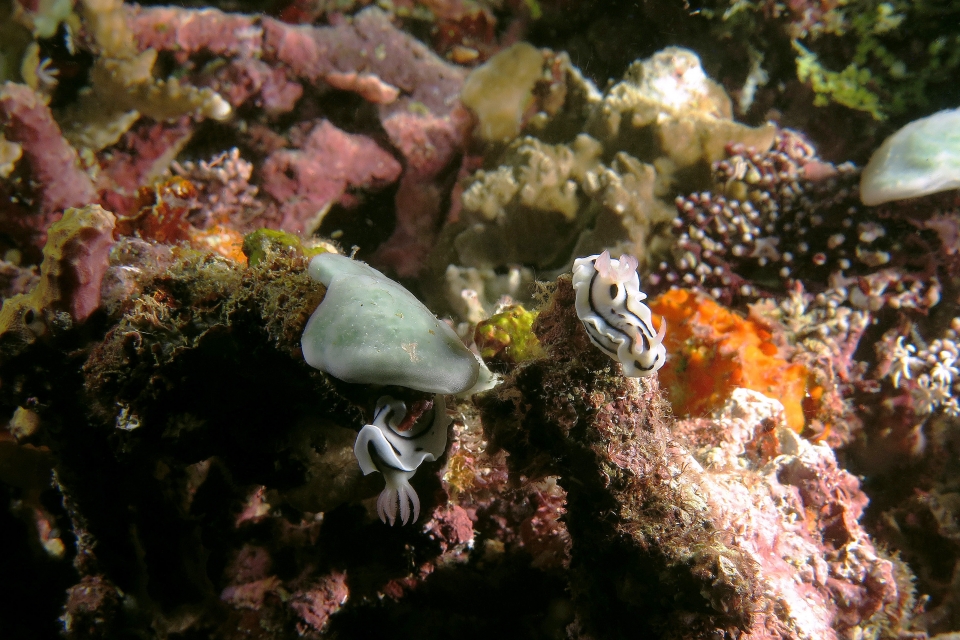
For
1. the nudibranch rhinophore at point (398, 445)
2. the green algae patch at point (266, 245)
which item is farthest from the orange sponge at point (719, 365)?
the green algae patch at point (266, 245)

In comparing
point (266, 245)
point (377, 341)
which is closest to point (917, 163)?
point (377, 341)

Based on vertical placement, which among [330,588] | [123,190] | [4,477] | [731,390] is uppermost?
[731,390]

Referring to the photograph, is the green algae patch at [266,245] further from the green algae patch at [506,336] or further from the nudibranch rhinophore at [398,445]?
the green algae patch at [506,336]

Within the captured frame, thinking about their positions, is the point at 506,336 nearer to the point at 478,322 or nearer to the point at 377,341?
the point at 478,322

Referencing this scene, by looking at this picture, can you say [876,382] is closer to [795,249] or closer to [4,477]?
[795,249]

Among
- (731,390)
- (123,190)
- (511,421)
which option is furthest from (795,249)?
(123,190)

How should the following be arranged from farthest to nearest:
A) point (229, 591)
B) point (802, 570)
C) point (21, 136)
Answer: point (21, 136), point (229, 591), point (802, 570)
